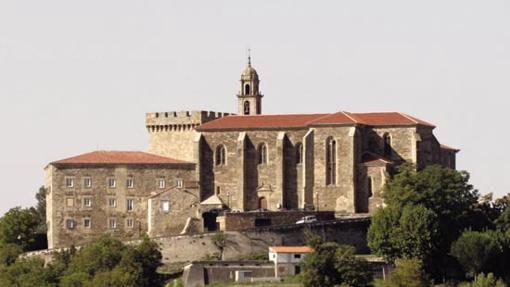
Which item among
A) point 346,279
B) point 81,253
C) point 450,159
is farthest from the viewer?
point 450,159

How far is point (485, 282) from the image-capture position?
12288cm

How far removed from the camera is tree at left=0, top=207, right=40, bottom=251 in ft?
452

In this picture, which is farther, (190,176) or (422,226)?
(190,176)

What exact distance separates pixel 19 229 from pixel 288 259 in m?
20.9

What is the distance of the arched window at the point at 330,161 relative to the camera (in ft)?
434

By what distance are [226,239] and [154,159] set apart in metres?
9.39

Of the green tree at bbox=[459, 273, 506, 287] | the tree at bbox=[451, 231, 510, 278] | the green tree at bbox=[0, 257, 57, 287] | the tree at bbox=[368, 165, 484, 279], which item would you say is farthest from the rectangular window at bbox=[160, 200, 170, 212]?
the green tree at bbox=[459, 273, 506, 287]

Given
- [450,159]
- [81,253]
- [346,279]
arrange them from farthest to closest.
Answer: [450,159] < [81,253] < [346,279]

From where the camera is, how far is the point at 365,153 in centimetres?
13325

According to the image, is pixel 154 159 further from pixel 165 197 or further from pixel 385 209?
pixel 385 209

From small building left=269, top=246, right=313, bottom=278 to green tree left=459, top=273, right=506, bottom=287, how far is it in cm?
895

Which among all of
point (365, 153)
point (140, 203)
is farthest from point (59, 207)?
point (365, 153)

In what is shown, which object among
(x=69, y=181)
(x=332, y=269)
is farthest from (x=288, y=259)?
(x=69, y=181)

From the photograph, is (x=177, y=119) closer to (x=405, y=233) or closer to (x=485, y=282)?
(x=405, y=233)
